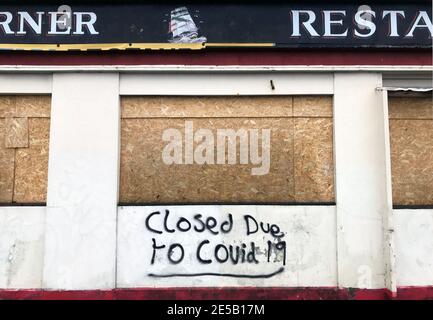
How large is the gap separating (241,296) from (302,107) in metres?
2.78

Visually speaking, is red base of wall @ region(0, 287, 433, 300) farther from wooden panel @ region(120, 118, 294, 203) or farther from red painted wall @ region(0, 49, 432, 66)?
red painted wall @ region(0, 49, 432, 66)

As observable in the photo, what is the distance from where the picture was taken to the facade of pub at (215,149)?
6.32 meters

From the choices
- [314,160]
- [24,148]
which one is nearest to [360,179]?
[314,160]

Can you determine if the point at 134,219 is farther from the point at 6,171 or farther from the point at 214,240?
the point at 6,171

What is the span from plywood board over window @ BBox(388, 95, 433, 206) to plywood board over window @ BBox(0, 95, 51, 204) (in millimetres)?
4980

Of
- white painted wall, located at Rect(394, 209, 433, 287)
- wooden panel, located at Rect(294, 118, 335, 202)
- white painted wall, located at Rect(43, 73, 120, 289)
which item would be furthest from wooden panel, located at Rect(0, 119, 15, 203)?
white painted wall, located at Rect(394, 209, 433, 287)

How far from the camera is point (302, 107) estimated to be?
21.8ft

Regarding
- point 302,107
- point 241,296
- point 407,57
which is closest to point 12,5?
point 302,107

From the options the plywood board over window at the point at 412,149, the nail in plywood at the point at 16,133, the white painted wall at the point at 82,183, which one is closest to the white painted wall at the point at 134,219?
the white painted wall at the point at 82,183

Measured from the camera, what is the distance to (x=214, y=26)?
660cm

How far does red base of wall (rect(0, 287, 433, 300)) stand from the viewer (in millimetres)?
6203

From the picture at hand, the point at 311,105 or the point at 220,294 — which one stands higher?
the point at 311,105

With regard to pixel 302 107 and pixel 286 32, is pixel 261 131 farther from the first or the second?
pixel 286 32

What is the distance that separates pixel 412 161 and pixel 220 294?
130 inches
